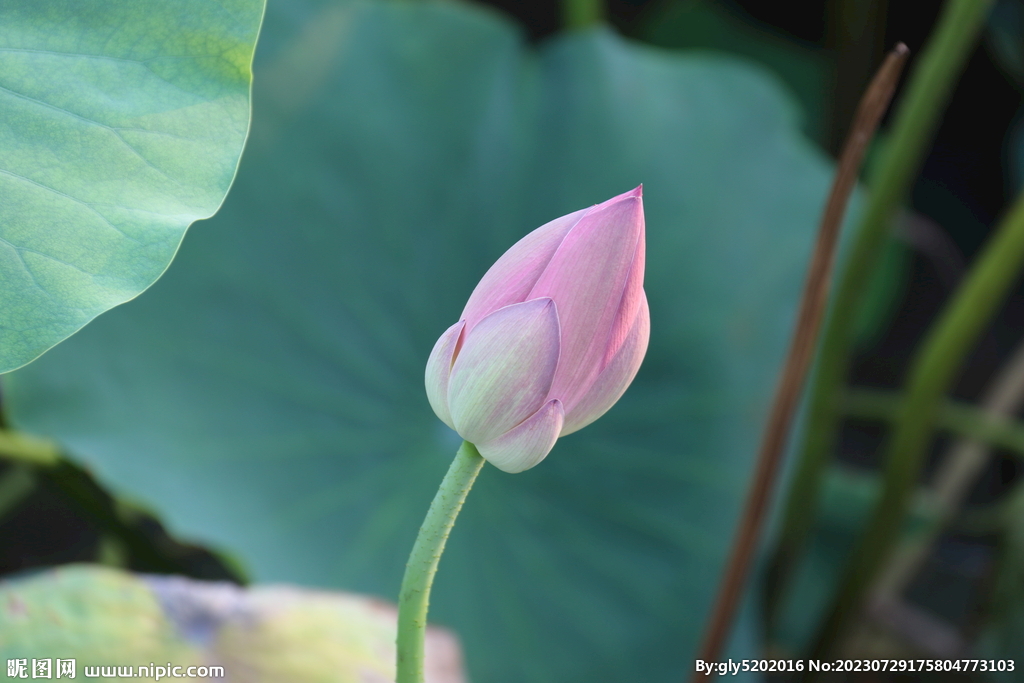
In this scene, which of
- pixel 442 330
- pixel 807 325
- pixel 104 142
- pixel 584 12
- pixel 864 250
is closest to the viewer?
pixel 104 142

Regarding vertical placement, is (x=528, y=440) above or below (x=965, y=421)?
above

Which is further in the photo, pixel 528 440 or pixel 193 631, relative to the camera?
pixel 193 631

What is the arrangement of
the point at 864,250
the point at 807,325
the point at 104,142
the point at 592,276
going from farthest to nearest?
the point at 864,250 → the point at 807,325 → the point at 104,142 → the point at 592,276

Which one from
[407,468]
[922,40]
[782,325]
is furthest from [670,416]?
[922,40]

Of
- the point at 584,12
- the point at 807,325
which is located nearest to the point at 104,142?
the point at 807,325

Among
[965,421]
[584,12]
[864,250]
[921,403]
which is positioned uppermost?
[584,12]

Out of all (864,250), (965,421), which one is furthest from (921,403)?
(965,421)

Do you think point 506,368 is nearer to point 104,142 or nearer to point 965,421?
point 104,142

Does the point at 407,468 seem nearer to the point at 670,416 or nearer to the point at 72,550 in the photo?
the point at 670,416

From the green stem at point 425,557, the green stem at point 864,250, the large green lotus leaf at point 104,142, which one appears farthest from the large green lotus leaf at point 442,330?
the green stem at point 425,557
